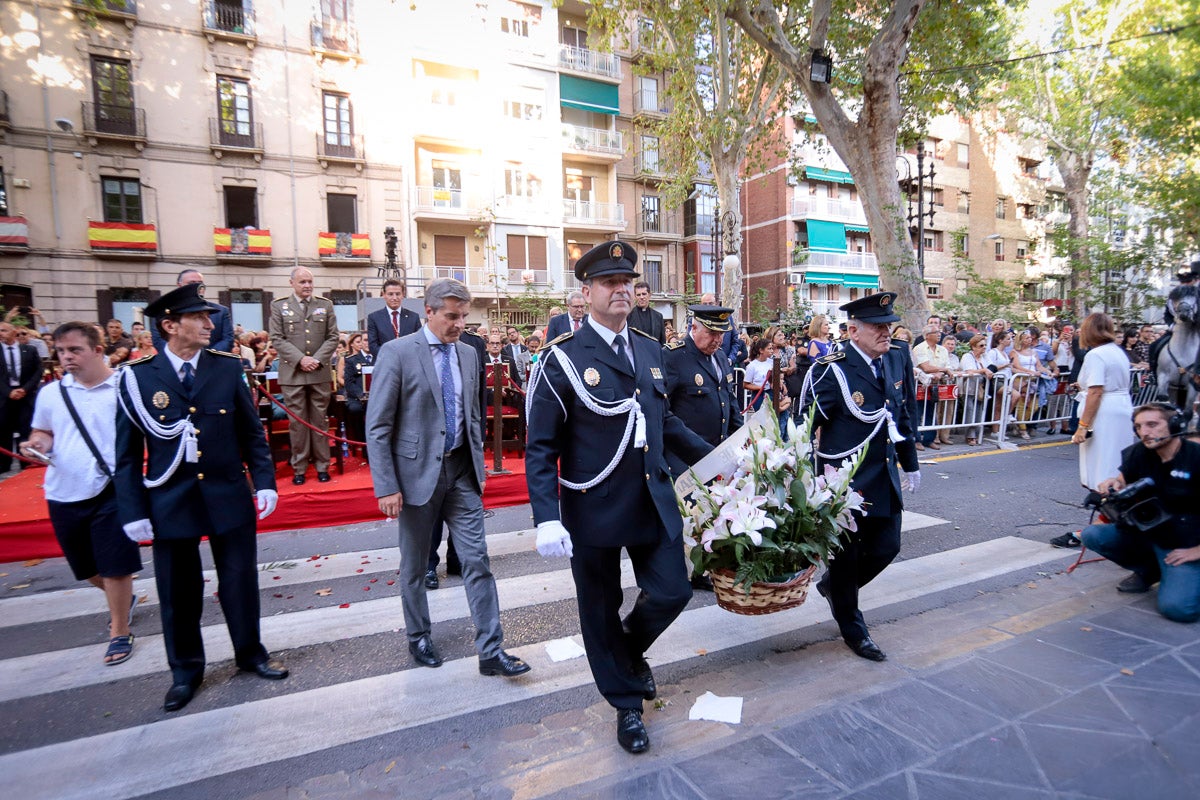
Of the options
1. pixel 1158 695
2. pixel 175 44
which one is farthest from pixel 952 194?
pixel 1158 695

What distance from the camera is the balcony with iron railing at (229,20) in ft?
75.8

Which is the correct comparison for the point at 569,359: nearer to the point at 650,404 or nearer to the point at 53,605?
the point at 650,404

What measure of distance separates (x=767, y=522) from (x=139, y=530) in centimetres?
333

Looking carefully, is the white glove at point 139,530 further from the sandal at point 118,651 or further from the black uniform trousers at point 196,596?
the sandal at point 118,651

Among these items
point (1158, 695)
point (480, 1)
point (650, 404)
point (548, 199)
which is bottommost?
point (1158, 695)

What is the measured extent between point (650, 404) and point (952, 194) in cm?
4462

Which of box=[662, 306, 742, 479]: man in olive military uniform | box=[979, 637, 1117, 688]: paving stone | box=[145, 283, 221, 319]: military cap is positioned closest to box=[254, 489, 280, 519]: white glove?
box=[145, 283, 221, 319]: military cap

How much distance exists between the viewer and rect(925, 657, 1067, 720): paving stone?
3410 mm

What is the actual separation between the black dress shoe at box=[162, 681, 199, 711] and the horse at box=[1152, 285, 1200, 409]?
9.13 meters

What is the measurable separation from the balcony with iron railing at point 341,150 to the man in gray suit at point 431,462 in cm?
2439

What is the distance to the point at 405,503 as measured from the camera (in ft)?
12.9

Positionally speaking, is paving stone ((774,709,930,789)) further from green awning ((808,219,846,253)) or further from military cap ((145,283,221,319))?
green awning ((808,219,846,253))

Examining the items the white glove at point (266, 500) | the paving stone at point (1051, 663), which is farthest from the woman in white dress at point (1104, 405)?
the white glove at point (266, 500)

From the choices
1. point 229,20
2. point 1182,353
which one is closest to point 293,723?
point 1182,353
